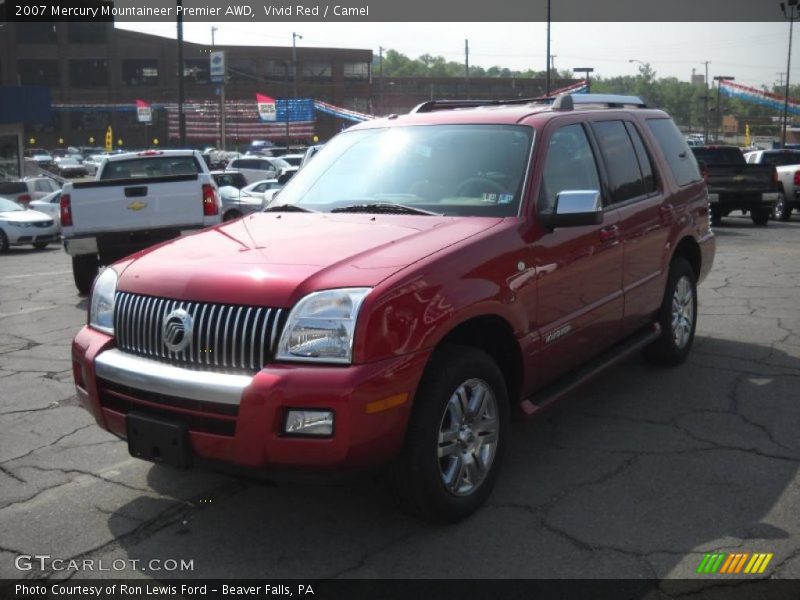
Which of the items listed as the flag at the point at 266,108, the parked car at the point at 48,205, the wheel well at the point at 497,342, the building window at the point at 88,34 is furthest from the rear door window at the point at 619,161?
the building window at the point at 88,34

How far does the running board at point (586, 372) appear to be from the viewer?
4395 mm

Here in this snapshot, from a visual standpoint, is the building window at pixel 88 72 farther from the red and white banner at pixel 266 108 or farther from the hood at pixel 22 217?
the hood at pixel 22 217

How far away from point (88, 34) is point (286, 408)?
86.3 m

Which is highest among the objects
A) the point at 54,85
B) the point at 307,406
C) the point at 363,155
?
the point at 54,85

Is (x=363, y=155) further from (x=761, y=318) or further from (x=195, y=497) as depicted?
(x=761, y=318)

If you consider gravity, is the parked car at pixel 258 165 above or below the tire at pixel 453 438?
above

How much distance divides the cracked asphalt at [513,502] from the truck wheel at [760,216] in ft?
48.1

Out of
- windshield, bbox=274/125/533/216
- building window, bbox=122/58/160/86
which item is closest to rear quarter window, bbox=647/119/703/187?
windshield, bbox=274/125/533/216

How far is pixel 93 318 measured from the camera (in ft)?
13.8

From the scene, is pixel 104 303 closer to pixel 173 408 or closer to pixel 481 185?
pixel 173 408

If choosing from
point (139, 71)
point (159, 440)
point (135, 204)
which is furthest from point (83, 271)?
point (139, 71)

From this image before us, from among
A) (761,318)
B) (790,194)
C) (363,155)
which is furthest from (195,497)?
(790,194)

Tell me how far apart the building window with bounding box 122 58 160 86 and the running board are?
84.2 metres

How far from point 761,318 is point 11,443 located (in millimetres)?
6560
